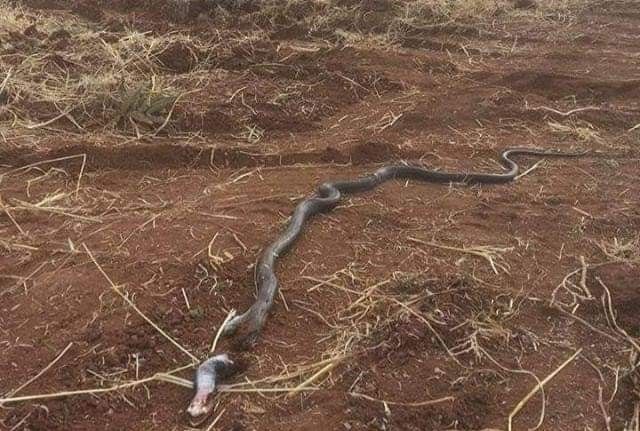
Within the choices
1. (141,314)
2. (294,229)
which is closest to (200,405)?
(141,314)

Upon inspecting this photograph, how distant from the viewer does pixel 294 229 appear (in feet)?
12.6

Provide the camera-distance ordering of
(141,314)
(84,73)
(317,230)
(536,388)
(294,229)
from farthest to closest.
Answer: (84,73)
(317,230)
(294,229)
(141,314)
(536,388)

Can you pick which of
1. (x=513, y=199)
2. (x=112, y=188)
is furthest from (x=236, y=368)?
(x=513, y=199)

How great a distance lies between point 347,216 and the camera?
417 cm

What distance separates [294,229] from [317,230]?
197 millimetres

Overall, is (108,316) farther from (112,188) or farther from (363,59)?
(363,59)

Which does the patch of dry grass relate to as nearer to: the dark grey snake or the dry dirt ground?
the dry dirt ground

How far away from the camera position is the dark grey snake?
283 centimetres

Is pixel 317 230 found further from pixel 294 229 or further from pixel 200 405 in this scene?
pixel 200 405

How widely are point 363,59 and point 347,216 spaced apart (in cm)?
310

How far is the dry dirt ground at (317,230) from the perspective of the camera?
9.38 ft

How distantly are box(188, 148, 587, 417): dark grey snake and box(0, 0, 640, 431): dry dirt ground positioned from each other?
3.3 inches

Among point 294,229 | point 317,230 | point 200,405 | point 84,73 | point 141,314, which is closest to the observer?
point 200,405

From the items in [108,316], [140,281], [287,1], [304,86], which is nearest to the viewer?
[108,316]
